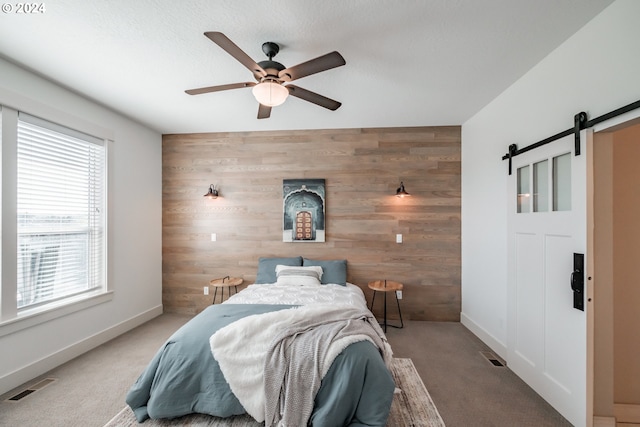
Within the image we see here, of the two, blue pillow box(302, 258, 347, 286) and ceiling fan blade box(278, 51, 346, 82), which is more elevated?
ceiling fan blade box(278, 51, 346, 82)

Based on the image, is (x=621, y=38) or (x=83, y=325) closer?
(x=621, y=38)

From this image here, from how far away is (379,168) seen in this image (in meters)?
3.80

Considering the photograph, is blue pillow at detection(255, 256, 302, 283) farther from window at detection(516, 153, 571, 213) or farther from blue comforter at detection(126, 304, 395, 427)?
window at detection(516, 153, 571, 213)

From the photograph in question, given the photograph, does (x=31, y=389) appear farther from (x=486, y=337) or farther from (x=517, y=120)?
(x=517, y=120)

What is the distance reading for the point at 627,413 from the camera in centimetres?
188

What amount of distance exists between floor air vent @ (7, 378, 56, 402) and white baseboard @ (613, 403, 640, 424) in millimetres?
4466

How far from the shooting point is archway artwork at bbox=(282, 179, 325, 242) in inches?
151

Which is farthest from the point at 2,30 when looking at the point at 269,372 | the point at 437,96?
the point at 437,96

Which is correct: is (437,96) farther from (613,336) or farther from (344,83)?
(613,336)

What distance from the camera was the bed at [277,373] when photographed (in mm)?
1667

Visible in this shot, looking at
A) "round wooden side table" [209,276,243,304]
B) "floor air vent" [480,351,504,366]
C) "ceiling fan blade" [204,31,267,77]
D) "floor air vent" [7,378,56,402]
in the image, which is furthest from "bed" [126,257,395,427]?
"ceiling fan blade" [204,31,267,77]

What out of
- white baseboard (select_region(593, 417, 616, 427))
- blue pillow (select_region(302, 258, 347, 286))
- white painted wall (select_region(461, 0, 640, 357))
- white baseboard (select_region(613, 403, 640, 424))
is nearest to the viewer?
white painted wall (select_region(461, 0, 640, 357))

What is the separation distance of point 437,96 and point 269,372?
3011 millimetres

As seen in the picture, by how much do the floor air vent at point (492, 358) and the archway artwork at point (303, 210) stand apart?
2.31 m
